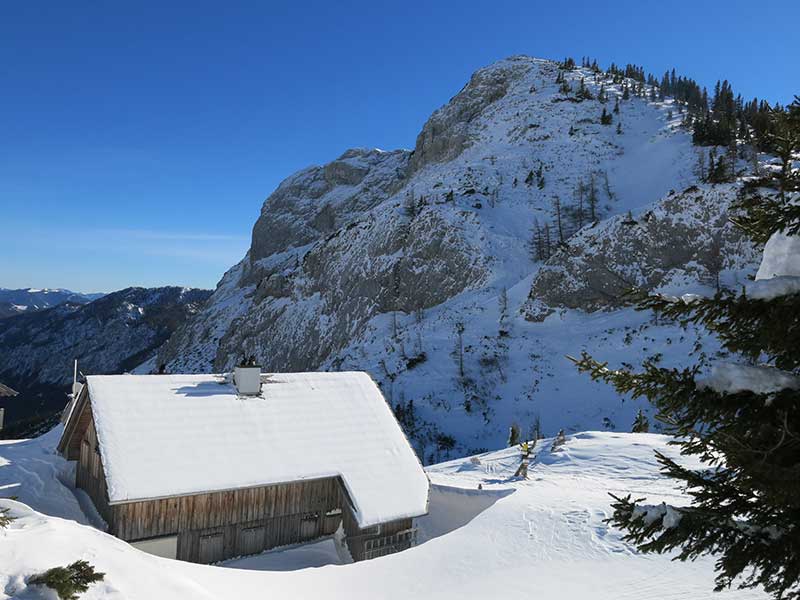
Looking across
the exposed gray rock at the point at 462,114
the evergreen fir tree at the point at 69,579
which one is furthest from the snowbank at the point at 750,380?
the exposed gray rock at the point at 462,114

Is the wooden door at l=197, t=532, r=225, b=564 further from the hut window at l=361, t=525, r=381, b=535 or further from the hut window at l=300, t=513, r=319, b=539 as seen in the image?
the hut window at l=361, t=525, r=381, b=535

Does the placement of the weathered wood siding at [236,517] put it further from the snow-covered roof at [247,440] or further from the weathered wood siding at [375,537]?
the snow-covered roof at [247,440]

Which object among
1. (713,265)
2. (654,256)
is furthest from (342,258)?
(713,265)

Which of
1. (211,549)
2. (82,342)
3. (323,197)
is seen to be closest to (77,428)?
(211,549)

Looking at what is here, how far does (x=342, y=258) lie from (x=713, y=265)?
159ft

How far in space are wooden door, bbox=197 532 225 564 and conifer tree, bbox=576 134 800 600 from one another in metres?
15.2

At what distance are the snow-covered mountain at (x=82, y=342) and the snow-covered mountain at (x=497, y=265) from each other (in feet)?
231

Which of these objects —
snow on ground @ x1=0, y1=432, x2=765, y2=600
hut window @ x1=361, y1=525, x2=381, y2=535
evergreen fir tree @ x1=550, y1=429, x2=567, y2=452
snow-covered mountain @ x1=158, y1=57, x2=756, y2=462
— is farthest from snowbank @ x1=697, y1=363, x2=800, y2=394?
snow-covered mountain @ x1=158, y1=57, x2=756, y2=462

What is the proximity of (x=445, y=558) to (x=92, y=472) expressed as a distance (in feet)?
42.3

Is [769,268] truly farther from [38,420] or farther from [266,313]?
[38,420]

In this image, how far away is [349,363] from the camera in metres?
53.9

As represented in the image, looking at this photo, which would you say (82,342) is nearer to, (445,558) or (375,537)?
(375,537)

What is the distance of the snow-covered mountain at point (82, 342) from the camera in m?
159

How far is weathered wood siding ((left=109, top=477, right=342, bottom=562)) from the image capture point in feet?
49.2
